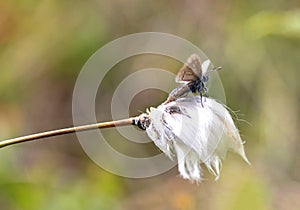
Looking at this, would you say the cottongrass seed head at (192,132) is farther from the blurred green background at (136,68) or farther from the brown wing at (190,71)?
the blurred green background at (136,68)

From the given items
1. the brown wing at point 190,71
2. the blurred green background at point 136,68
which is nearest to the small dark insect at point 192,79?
the brown wing at point 190,71

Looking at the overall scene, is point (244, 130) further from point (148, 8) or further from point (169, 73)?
point (148, 8)

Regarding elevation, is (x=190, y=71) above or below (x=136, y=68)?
above

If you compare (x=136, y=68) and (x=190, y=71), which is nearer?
(x=190, y=71)

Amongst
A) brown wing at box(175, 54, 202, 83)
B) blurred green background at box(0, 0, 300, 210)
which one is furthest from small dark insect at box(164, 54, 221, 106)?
blurred green background at box(0, 0, 300, 210)

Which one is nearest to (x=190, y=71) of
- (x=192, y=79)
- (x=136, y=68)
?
(x=192, y=79)

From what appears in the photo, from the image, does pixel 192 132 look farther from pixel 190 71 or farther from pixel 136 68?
pixel 136 68

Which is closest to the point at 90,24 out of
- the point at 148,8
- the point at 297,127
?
the point at 148,8

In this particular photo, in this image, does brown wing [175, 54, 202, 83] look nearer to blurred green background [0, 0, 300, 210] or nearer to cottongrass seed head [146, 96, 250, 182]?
cottongrass seed head [146, 96, 250, 182]
